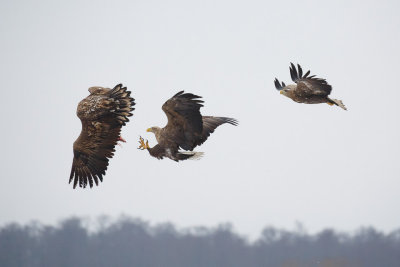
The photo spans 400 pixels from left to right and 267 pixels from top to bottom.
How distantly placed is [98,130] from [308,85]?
4435 millimetres

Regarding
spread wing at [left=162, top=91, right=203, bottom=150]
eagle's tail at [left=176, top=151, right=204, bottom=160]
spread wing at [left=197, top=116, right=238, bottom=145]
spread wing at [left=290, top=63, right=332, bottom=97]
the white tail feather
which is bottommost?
eagle's tail at [left=176, top=151, right=204, bottom=160]

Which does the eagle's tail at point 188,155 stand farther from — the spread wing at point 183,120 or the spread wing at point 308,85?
the spread wing at point 308,85

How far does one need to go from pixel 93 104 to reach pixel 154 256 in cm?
4061

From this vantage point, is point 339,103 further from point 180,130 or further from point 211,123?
point 180,130

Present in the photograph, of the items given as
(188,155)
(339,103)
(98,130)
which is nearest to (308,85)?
(339,103)

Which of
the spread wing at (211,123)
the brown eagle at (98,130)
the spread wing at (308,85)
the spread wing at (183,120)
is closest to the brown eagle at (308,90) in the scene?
the spread wing at (308,85)

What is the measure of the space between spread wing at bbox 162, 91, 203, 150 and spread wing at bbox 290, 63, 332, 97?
2.47m

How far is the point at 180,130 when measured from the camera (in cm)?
1378

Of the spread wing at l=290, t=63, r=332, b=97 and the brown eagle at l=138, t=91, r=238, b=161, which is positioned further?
the spread wing at l=290, t=63, r=332, b=97

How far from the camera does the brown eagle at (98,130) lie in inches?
525

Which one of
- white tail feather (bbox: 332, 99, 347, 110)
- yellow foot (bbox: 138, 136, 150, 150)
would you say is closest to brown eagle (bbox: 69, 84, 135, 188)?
yellow foot (bbox: 138, 136, 150, 150)

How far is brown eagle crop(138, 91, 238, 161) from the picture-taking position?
13.1 m

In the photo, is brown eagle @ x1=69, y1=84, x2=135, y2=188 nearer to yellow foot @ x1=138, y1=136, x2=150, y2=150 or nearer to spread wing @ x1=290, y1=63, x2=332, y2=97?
yellow foot @ x1=138, y1=136, x2=150, y2=150

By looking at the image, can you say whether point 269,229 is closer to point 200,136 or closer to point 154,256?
point 154,256
